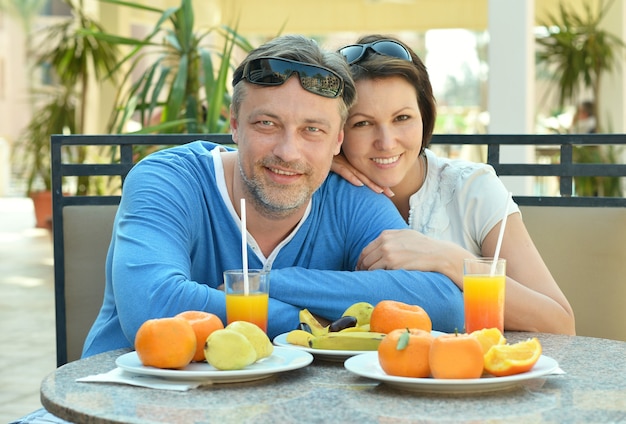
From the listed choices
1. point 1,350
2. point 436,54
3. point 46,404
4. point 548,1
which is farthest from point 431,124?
point 436,54

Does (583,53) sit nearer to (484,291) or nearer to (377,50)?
(377,50)

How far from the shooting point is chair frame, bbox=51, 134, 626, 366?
2.48 m

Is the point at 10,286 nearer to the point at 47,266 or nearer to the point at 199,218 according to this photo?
the point at 47,266

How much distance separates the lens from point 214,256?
195 cm

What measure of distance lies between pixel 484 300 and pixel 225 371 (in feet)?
1.53

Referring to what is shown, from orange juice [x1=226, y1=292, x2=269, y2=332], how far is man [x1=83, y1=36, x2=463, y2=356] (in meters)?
0.13

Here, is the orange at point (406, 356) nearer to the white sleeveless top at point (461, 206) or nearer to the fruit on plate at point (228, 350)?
the fruit on plate at point (228, 350)

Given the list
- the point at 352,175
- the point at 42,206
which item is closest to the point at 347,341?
the point at 352,175

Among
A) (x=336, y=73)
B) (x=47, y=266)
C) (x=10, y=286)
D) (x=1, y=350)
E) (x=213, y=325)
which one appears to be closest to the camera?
(x=213, y=325)

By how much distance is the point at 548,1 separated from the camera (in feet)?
35.3

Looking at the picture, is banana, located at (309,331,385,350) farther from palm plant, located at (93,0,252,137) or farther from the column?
the column

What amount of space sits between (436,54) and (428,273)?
15.3 m

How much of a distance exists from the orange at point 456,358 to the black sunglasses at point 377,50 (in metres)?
1.03

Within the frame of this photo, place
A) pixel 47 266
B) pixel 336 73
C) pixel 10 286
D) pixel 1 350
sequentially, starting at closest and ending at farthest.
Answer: pixel 336 73, pixel 1 350, pixel 10 286, pixel 47 266
